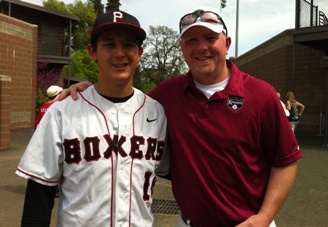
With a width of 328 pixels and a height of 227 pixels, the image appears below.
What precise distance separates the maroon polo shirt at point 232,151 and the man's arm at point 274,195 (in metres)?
0.05

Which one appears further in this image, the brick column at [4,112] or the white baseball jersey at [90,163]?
the brick column at [4,112]

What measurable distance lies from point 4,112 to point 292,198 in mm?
8880

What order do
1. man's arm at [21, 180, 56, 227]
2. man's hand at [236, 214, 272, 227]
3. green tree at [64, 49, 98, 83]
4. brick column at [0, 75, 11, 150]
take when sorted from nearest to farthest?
man's arm at [21, 180, 56, 227]
man's hand at [236, 214, 272, 227]
brick column at [0, 75, 11, 150]
green tree at [64, 49, 98, 83]

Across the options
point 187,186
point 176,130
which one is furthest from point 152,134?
point 187,186

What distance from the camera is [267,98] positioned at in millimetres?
2295

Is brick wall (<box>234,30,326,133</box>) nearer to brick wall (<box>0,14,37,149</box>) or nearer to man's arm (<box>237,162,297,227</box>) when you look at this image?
brick wall (<box>0,14,37,149</box>)

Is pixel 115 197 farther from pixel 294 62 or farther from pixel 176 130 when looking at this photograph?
pixel 294 62

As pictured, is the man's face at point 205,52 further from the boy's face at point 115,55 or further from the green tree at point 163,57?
the green tree at point 163,57

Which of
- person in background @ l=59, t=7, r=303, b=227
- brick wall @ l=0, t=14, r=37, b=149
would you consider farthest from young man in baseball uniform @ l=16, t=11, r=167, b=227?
brick wall @ l=0, t=14, r=37, b=149

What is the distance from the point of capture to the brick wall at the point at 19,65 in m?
17.4

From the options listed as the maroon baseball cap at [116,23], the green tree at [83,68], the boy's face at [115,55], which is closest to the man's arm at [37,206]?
the boy's face at [115,55]

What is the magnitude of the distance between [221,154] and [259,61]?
23826 mm

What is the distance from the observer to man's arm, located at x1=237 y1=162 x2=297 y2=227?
2.23 metres

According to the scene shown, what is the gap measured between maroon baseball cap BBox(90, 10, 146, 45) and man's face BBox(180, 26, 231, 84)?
0.30 meters
